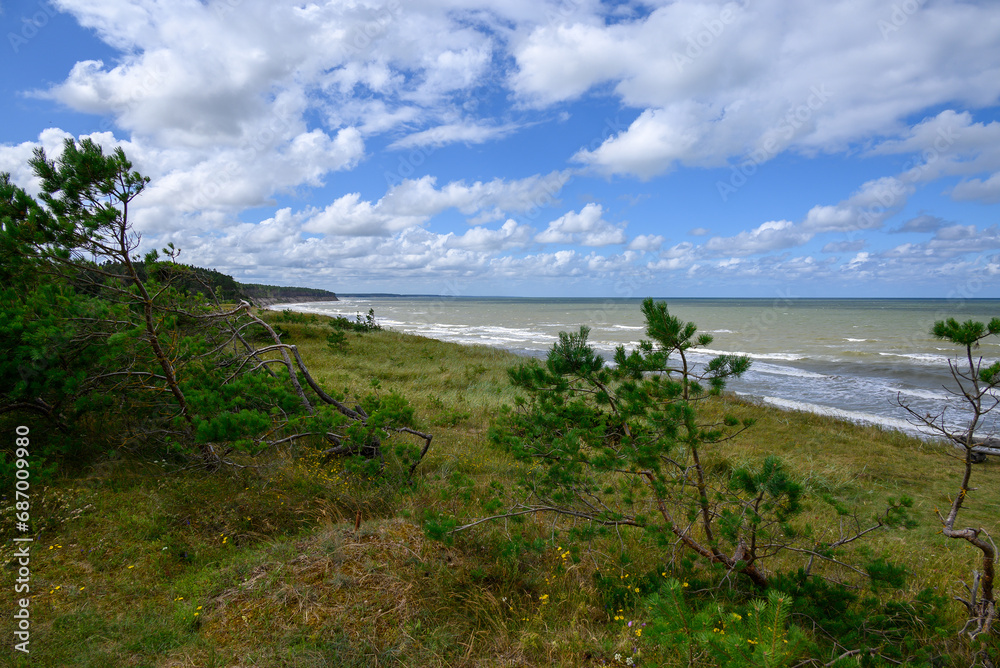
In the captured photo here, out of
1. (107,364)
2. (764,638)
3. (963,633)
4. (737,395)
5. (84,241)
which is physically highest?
(84,241)

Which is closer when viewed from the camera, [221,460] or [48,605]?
[48,605]

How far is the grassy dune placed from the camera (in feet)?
10.6

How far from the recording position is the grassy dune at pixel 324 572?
322cm

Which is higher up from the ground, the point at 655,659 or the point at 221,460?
the point at 221,460

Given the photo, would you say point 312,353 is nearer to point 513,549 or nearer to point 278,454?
point 278,454

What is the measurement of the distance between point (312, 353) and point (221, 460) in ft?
46.1

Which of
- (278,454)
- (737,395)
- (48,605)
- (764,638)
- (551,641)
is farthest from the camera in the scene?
(737,395)

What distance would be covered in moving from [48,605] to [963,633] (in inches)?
251

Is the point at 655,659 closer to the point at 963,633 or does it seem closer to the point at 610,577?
the point at 610,577

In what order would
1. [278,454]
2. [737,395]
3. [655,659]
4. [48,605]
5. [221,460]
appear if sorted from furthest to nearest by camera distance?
[737,395], [278,454], [221,460], [48,605], [655,659]

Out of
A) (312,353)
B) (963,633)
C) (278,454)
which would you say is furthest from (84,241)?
(312,353)

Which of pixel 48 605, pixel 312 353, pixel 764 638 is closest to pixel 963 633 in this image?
pixel 764 638

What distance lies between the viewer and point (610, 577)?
156 inches

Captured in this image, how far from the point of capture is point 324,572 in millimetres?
3879
